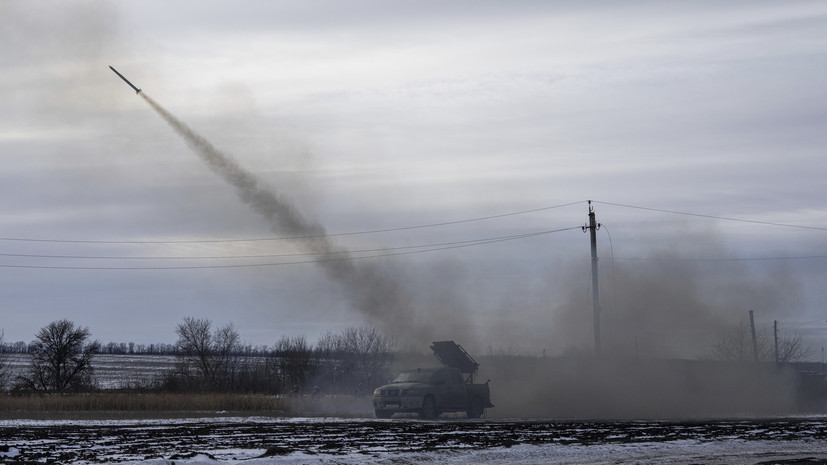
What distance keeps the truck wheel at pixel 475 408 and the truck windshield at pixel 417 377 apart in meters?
2.21

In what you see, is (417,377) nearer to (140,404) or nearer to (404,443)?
(140,404)

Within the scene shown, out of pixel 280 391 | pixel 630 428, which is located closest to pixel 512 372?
pixel 280 391

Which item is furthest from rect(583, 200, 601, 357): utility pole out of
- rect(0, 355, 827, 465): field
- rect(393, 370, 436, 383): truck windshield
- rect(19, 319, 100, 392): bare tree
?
rect(19, 319, 100, 392): bare tree

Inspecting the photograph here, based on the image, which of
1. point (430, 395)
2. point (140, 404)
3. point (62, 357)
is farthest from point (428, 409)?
point (62, 357)

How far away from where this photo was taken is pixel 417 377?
3312 cm

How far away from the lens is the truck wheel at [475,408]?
34125mm

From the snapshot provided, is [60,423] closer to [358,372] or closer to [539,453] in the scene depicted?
[539,453]

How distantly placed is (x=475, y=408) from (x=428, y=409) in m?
2.77

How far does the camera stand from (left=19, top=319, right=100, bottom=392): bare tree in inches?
2504

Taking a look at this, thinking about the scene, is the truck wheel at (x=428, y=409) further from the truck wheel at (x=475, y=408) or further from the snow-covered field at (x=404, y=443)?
the snow-covered field at (x=404, y=443)

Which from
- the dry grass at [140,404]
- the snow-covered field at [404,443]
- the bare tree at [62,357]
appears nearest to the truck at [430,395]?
the snow-covered field at [404,443]

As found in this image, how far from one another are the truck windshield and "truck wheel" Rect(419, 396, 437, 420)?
2.47ft

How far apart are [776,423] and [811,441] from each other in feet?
23.8

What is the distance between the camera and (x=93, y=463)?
14805 millimetres
